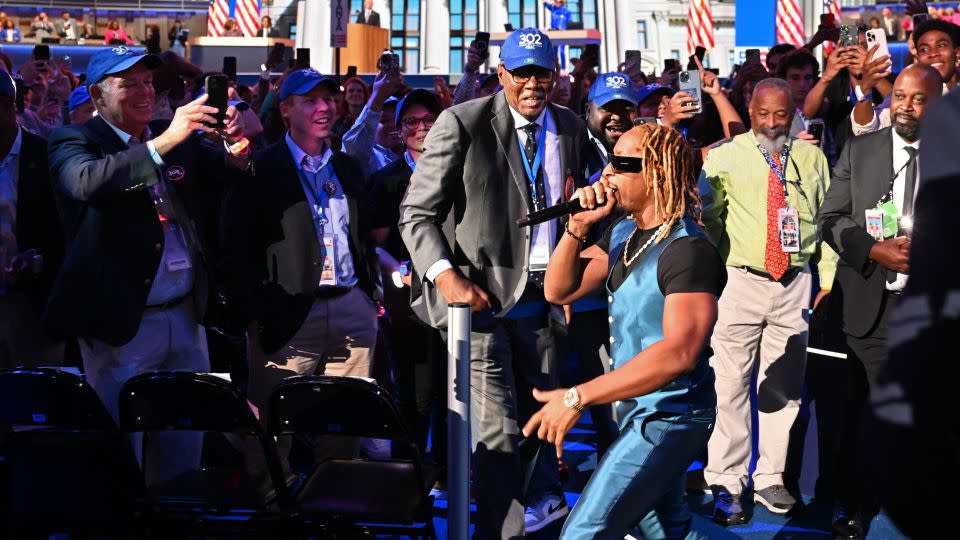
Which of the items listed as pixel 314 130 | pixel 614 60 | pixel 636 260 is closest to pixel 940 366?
pixel 636 260

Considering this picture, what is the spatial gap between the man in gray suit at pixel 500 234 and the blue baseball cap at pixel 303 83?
1.09 m

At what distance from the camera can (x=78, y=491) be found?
169 inches

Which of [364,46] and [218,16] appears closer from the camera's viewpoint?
[364,46]

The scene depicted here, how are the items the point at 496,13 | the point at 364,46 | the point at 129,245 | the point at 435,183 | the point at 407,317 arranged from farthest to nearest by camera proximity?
1. the point at 496,13
2. the point at 364,46
3. the point at 407,317
4. the point at 129,245
5. the point at 435,183

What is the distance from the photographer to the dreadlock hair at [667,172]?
3.47 meters

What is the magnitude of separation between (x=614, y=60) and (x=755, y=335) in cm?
3168

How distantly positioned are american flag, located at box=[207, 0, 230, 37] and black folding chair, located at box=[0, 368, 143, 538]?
24.5 m

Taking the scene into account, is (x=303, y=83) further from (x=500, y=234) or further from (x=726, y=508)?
(x=726, y=508)

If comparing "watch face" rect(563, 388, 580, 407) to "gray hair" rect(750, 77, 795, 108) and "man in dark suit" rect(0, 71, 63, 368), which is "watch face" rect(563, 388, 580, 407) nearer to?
"man in dark suit" rect(0, 71, 63, 368)

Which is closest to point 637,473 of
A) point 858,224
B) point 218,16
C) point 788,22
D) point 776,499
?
point 858,224

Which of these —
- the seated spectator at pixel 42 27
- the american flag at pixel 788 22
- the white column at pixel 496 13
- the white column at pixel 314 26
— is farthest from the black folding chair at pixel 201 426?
the white column at pixel 496 13

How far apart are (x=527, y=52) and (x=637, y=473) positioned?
2014 mm

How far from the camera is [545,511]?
5.42 metres

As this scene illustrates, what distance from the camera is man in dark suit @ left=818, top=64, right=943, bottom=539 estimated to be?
484cm
